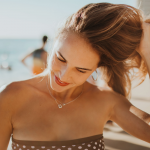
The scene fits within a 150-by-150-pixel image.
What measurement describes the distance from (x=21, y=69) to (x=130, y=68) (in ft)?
54.3

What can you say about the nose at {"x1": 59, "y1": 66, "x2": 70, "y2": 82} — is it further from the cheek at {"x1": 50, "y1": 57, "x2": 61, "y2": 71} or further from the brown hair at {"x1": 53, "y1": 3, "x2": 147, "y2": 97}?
the brown hair at {"x1": 53, "y1": 3, "x2": 147, "y2": 97}

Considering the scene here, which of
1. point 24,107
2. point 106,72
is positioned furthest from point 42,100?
point 106,72

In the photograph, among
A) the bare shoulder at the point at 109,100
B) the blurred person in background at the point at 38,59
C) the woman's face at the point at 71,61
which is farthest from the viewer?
the blurred person in background at the point at 38,59

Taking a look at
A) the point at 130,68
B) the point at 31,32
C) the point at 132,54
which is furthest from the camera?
the point at 31,32

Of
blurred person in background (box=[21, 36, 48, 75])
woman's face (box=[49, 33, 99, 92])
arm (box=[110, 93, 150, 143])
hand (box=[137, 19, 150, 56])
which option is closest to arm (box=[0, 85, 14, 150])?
woman's face (box=[49, 33, 99, 92])

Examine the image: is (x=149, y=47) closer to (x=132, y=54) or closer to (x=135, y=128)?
(x=132, y=54)

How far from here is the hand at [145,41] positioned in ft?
4.93

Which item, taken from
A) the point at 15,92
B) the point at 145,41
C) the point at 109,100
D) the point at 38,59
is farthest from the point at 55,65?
the point at 38,59

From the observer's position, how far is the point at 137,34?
148cm

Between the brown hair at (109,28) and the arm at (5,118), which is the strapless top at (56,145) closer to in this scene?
the arm at (5,118)

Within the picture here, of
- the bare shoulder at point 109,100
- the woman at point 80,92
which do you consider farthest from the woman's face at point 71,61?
the bare shoulder at point 109,100

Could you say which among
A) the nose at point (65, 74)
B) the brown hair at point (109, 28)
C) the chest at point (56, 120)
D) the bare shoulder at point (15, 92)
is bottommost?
the chest at point (56, 120)

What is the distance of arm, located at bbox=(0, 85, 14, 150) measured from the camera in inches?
54.2

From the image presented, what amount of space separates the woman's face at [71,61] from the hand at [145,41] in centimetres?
39
